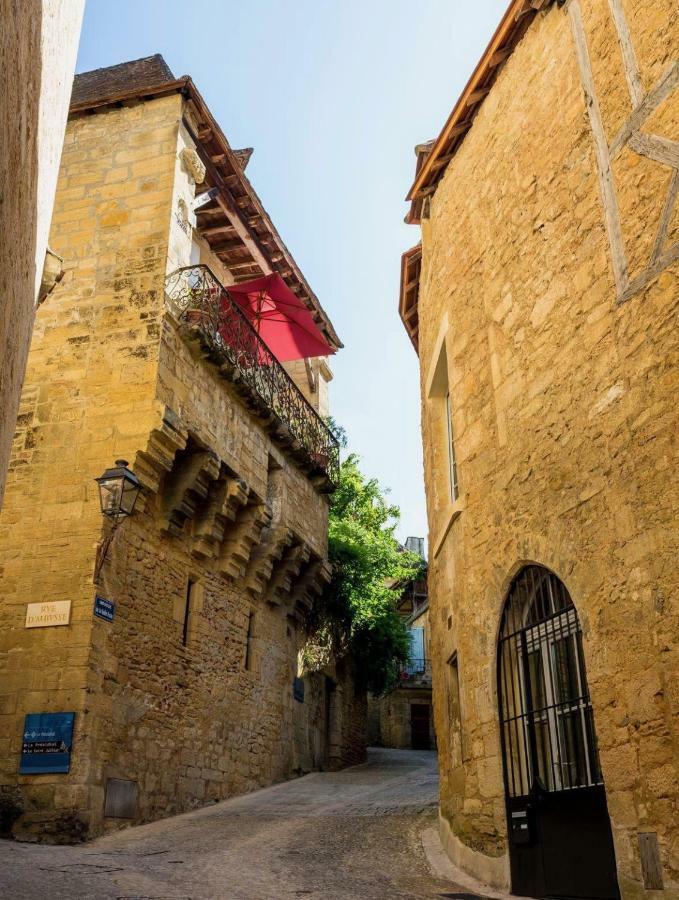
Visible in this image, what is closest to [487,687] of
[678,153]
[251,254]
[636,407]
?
[636,407]

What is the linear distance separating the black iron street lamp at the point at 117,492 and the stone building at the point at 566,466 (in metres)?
3.11

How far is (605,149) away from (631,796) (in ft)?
13.9

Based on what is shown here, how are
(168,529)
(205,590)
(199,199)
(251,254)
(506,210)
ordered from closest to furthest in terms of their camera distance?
(506,210) < (168,529) < (205,590) < (199,199) < (251,254)

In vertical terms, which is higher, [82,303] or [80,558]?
[82,303]

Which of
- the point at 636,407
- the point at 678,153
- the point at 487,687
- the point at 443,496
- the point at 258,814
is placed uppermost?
the point at 678,153

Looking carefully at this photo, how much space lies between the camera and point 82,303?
1061 cm

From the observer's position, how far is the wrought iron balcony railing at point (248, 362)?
421 inches

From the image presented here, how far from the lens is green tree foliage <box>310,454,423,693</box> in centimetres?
1509

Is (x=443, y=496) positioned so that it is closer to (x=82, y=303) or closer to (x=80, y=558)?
(x=80, y=558)

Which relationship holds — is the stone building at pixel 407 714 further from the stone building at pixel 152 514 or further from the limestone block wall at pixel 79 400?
the limestone block wall at pixel 79 400

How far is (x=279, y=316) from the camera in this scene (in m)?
13.7

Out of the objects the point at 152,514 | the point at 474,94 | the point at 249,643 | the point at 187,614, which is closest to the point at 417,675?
the point at 249,643

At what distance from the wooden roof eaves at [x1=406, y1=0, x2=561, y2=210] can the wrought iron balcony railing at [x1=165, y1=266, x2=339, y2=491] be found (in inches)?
119

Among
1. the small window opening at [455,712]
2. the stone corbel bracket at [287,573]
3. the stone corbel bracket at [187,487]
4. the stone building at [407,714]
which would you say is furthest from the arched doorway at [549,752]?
the stone building at [407,714]
